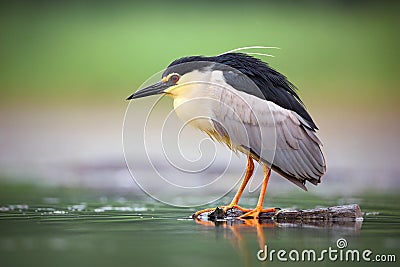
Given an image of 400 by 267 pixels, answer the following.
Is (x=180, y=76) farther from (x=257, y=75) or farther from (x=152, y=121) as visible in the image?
(x=152, y=121)

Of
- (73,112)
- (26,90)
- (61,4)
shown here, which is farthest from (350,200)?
(61,4)

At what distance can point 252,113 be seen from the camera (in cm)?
738

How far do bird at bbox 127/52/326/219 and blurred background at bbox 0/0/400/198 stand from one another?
4.66 m

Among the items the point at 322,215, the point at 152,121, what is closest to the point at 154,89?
the point at 322,215

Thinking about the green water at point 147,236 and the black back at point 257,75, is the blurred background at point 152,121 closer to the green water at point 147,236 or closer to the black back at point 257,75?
the green water at point 147,236

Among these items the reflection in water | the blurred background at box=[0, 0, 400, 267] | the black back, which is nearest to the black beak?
the black back

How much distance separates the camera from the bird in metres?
7.28

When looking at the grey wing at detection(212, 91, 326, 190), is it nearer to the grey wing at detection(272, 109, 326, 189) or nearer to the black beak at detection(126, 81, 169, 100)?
Result: the grey wing at detection(272, 109, 326, 189)

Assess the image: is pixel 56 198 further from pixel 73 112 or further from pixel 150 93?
pixel 73 112

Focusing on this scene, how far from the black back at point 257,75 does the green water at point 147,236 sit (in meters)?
1.12

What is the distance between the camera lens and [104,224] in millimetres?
6727

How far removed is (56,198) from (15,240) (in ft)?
8.84

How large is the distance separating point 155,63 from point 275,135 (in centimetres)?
830

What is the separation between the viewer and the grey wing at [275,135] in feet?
23.8
